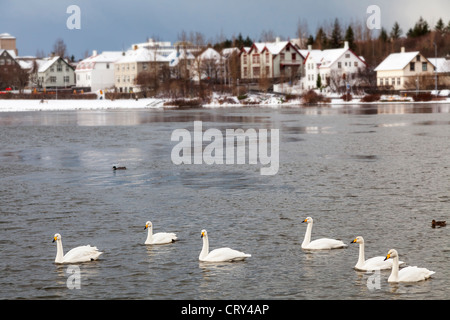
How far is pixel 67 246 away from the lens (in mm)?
17172

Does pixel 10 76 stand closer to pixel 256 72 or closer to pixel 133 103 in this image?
pixel 133 103

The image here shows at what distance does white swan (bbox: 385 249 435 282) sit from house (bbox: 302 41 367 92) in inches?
4325

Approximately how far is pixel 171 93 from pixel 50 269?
339 ft

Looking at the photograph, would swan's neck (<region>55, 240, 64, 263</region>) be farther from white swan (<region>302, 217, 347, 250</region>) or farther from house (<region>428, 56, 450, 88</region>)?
house (<region>428, 56, 450, 88</region>)

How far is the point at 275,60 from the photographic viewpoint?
5369 inches

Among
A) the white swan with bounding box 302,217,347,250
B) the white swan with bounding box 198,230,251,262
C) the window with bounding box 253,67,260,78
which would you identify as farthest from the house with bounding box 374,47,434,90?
the white swan with bounding box 198,230,251,262

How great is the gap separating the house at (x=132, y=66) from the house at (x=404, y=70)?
42.8 metres

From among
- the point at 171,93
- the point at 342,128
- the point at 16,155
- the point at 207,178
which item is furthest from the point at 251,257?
the point at 171,93

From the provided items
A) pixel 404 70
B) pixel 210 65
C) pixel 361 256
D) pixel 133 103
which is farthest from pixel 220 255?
pixel 210 65

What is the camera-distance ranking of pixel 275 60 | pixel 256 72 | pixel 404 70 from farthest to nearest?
pixel 256 72
pixel 275 60
pixel 404 70

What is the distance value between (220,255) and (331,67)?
114629mm
